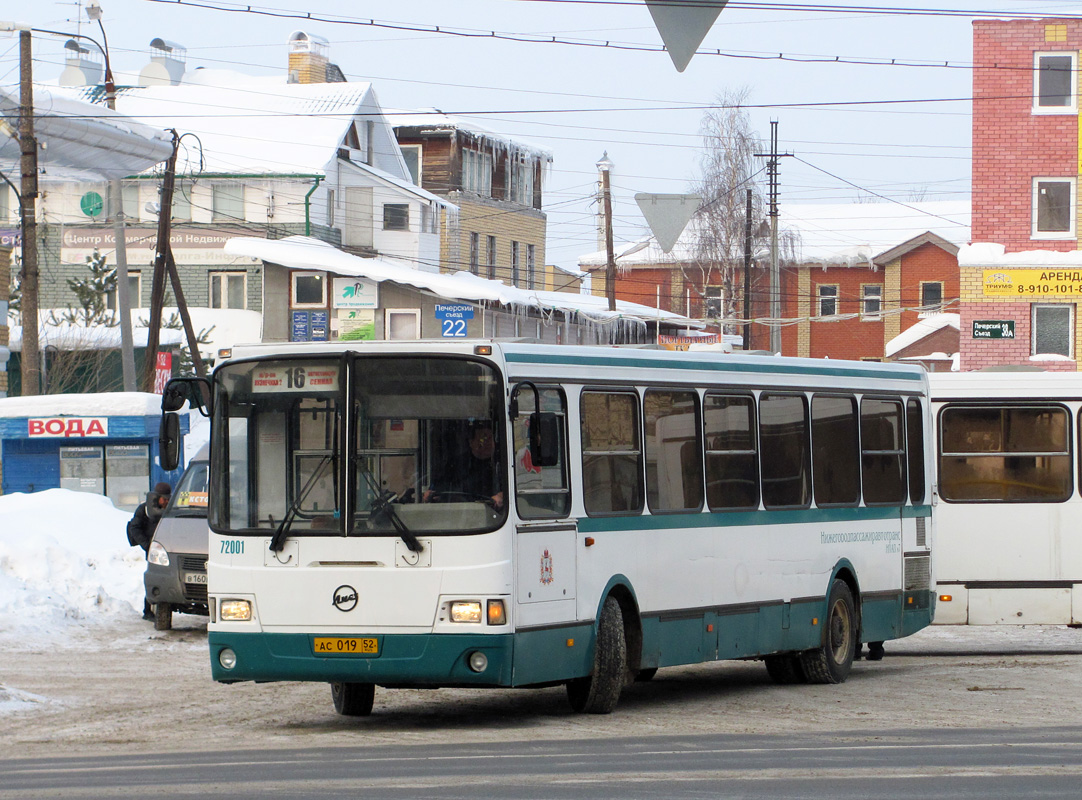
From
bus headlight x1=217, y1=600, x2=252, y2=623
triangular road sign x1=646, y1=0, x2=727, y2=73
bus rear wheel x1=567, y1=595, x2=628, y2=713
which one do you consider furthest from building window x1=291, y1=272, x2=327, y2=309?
bus headlight x1=217, y1=600, x2=252, y2=623

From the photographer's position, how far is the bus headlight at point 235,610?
11094 mm

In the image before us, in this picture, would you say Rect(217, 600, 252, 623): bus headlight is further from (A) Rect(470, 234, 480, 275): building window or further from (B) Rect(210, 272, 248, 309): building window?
(A) Rect(470, 234, 480, 275): building window

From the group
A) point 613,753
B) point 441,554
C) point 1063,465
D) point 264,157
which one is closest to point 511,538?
point 441,554

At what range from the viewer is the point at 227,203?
57.0m

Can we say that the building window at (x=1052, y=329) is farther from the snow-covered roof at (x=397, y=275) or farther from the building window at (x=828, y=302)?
the building window at (x=828, y=302)

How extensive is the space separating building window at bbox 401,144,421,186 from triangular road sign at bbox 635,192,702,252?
127ft

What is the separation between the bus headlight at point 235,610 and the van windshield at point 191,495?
8.70 m

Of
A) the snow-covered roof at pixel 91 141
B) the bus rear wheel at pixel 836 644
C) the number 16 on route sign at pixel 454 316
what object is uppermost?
the snow-covered roof at pixel 91 141

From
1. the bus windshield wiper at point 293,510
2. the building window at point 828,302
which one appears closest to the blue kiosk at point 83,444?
the bus windshield wiper at point 293,510

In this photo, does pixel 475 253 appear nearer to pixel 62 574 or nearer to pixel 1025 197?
pixel 1025 197

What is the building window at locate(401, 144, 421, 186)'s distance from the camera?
66.0m

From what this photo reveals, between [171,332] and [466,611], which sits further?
[171,332]

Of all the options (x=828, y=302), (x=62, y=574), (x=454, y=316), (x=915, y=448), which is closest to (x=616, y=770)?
(x=915, y=448)

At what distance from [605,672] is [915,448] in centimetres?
552
